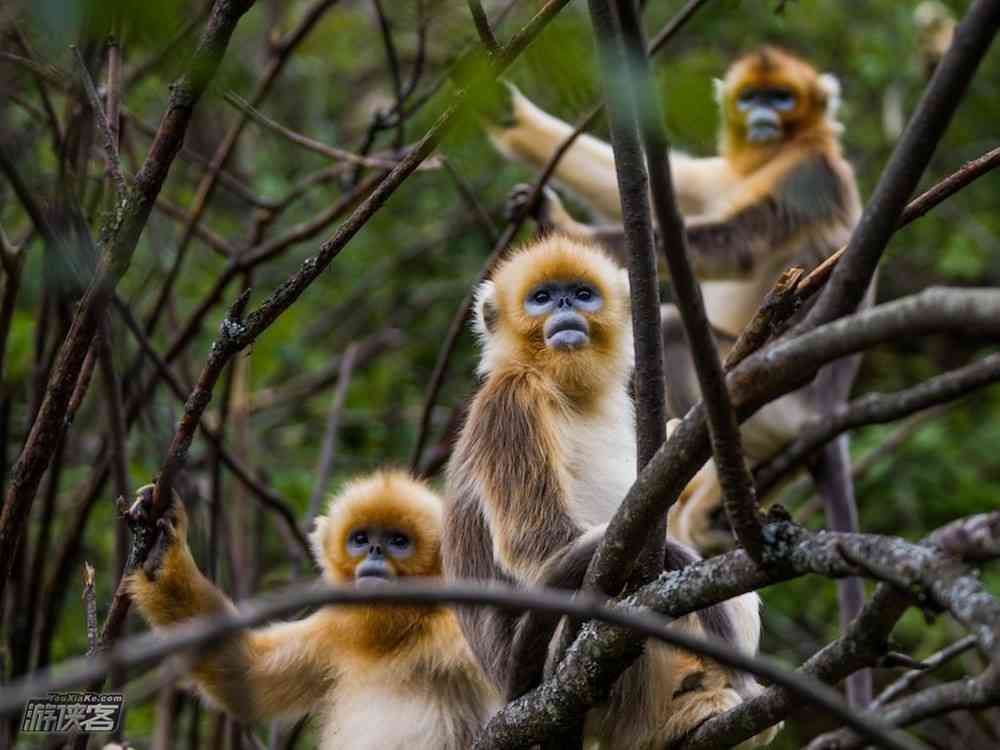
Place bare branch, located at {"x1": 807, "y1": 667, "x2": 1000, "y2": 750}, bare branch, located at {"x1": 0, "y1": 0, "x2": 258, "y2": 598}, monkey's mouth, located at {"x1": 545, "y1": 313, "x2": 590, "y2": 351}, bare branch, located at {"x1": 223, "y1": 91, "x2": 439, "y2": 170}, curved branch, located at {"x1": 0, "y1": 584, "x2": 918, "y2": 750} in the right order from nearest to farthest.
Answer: curved branch, located at {"x1": 0, "y1": 584, "x2": 918, "y2": 750}
bare branch, located at {"x1": 807, "y1": 667, "x2": 1000, "y2": 750}
bare branch, located at {"x1": 0, "y1": 0, "x2": 258, "y2": 598}
bare branch, located at {"x1": 223, "y1": 91, "x2": 439, "y2": 170}
monkey's mouth, located at {"x1": 545, "y1": 313, "x2": 590, "y2": 351}

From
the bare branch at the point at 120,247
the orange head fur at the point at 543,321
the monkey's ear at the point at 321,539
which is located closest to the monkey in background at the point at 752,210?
the orange head fur at the point at 543,321

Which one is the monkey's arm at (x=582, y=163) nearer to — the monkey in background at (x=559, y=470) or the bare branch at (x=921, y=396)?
the monkey in background at (x=559, y=470)

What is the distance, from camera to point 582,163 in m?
6.89

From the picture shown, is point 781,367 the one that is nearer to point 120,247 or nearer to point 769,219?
point 120,247

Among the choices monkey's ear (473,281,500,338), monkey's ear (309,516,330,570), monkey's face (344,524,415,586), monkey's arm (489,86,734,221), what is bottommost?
monkey's face (344,524,415,586)

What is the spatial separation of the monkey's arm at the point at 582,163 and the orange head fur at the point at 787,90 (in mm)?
216

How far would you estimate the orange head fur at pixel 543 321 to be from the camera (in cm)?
399

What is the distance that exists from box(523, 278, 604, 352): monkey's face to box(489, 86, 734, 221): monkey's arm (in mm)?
2218

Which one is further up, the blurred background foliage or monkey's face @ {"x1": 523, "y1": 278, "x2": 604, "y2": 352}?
the blurred background foliage

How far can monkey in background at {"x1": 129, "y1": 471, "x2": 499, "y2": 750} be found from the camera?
13.9 ft

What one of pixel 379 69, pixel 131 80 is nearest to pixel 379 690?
pixel 131 80

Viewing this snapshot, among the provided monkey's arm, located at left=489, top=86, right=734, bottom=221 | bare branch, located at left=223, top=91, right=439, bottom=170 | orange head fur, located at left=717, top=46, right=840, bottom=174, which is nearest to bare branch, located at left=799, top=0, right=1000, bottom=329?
bare branch, located at left=223, top=91, right=439, bottom=170

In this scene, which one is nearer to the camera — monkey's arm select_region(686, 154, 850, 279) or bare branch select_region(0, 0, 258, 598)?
bare branch select_region(0, 0, 258, 598)

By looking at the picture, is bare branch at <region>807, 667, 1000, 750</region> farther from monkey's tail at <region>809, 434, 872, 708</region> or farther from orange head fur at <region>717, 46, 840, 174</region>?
orange head fur at <region>717, 46, 840, 174</region>
